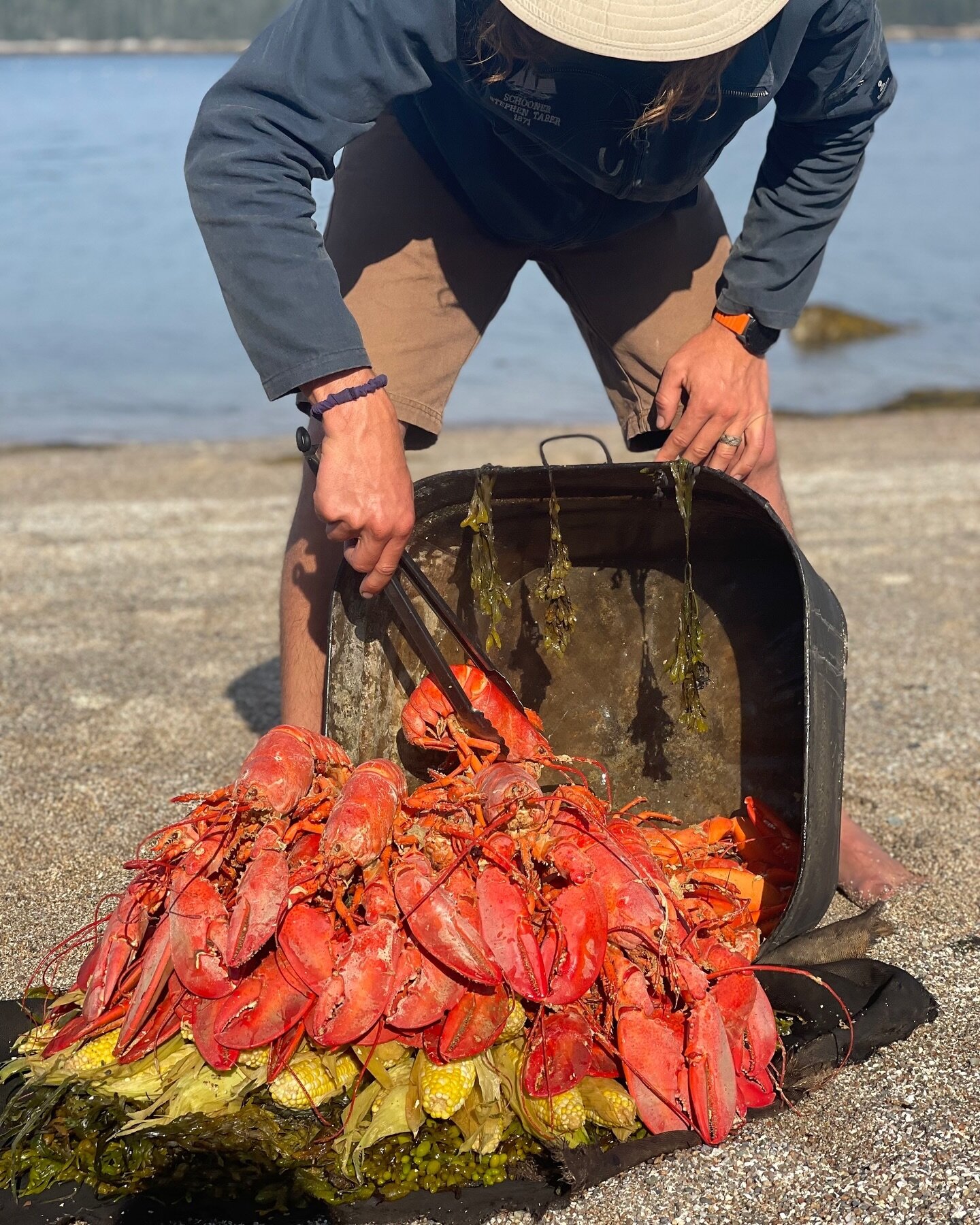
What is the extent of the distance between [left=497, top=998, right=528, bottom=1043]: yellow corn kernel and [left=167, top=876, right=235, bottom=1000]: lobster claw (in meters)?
0.54

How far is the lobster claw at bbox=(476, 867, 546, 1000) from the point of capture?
203cm

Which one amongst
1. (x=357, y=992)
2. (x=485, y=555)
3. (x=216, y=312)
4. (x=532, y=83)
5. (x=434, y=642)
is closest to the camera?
(x=357, y=992)

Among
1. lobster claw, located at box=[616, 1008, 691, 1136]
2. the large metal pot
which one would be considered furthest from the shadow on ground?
lobster claw, located at box=[616, 1008, 691, 1136]

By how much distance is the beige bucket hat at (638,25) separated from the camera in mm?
2180

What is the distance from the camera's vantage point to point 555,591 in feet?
9.43

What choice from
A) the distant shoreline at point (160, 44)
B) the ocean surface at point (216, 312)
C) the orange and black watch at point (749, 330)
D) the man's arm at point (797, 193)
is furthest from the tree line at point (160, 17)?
the orange and black watch at point (749, 330)

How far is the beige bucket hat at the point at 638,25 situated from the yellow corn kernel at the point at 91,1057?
219 centimetres

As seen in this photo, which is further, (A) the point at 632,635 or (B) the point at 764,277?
(A) the point at 632,635

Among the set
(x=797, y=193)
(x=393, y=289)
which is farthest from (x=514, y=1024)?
(x=797, y=193)

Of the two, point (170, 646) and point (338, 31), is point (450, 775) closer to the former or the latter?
point (338, 31)

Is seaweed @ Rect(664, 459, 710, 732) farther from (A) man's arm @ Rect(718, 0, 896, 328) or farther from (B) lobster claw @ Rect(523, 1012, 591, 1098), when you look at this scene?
(B) lobster claw @ Rect(523, 1012, 591, 1098)

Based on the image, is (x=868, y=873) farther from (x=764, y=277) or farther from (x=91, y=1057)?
(x=91, y=1057)

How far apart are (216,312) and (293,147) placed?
51.4 ft

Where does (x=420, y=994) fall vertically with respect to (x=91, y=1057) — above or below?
above
